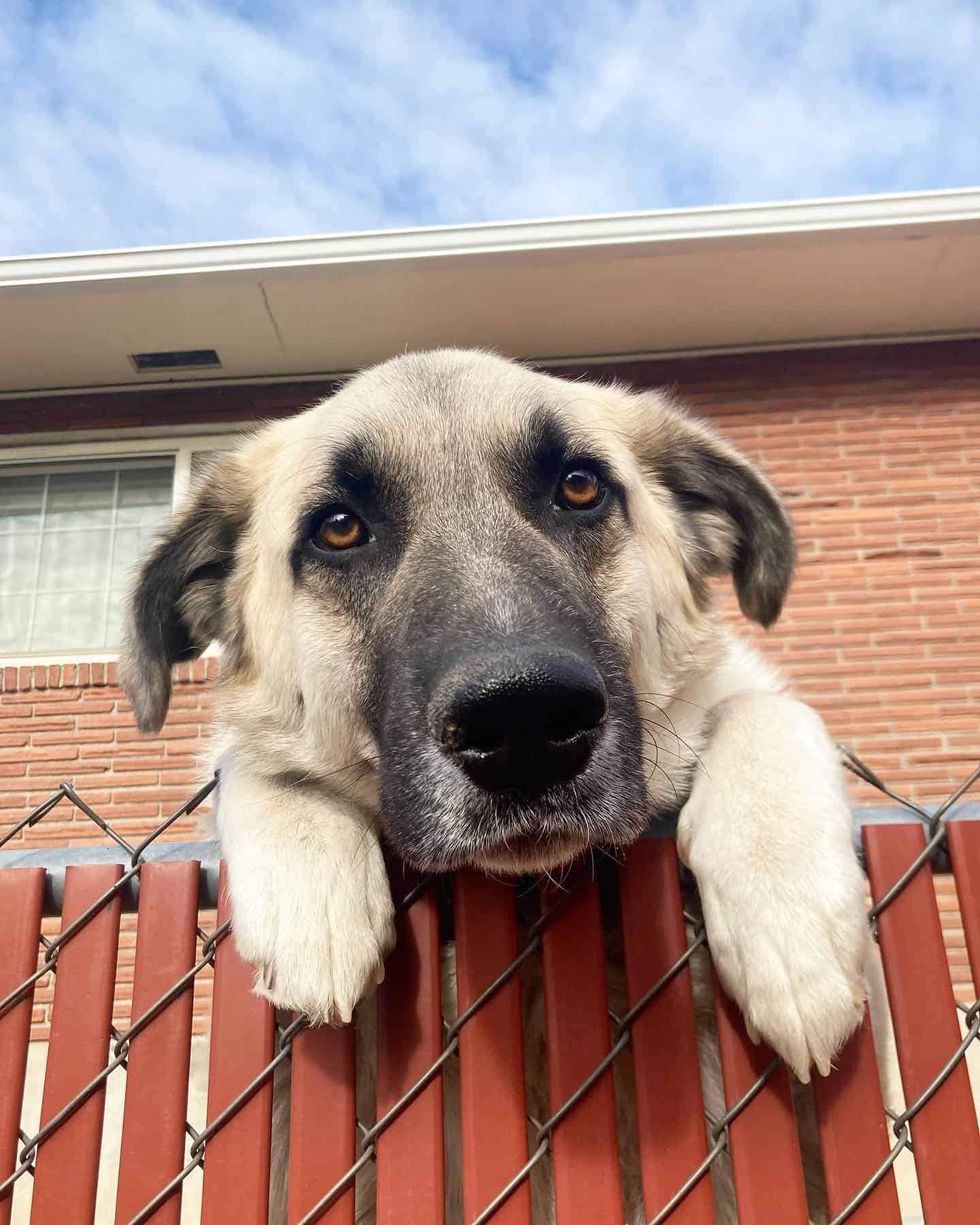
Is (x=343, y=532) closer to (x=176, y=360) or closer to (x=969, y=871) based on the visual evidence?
(x=969, y=871)

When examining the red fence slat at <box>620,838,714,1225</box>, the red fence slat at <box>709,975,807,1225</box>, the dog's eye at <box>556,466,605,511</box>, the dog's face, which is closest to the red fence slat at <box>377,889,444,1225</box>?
the dog's face

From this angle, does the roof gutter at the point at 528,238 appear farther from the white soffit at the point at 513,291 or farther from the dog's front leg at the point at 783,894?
the dog's front leg at the point at 783,894

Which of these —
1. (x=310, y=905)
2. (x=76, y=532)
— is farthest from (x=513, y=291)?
(x=310, y=905)

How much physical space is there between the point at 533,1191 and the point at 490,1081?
1.58ft

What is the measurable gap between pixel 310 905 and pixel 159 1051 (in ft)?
1.15

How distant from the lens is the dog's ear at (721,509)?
2305 millimetres

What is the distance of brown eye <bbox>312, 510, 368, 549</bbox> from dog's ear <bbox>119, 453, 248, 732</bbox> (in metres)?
0.49

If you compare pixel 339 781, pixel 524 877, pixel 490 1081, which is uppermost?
pixel 339 781

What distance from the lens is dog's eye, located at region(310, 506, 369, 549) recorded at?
199 centimetres

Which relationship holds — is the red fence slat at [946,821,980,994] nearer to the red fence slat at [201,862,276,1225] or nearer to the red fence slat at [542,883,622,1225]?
the red fence slat at [542,883,622,1225]

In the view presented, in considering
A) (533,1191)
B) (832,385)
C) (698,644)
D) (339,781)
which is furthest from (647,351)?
(533,1191)

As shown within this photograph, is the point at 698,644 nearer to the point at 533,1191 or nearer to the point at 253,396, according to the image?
the point at 533,1191

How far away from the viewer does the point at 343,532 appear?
6.54 feet

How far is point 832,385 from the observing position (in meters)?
6.61
